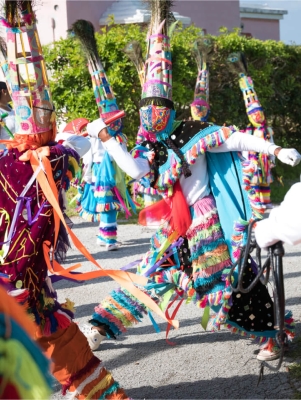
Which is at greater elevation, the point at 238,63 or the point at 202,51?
the point at 202,51

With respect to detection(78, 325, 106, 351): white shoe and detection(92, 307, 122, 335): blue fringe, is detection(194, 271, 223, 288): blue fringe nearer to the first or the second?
detection(92, 307, 122, 335): blue fringe

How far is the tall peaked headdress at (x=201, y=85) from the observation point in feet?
30.2

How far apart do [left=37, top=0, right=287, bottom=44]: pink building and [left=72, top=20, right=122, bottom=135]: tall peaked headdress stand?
4983mm

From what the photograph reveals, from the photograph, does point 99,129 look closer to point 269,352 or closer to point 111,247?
point 269,352

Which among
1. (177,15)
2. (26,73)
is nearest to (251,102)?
(26,73)

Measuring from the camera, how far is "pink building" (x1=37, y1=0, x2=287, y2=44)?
16281 millimetres

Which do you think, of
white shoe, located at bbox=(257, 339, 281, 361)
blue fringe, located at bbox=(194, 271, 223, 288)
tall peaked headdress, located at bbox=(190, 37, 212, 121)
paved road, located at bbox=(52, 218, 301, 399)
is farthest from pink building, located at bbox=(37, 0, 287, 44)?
white shoe, located at bbox=(257, 339, 281, 361)

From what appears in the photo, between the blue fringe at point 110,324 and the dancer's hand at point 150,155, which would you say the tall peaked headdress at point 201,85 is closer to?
the dancer's hand at point 150,155

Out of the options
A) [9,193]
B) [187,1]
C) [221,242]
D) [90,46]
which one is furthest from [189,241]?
[187,1]

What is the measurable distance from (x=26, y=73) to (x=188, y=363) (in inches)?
81.1

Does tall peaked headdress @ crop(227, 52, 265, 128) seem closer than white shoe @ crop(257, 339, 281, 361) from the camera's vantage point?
No

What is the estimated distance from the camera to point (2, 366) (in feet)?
4.99

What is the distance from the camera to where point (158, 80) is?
449 cm

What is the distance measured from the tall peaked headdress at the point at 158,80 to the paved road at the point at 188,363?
1.44 meters
